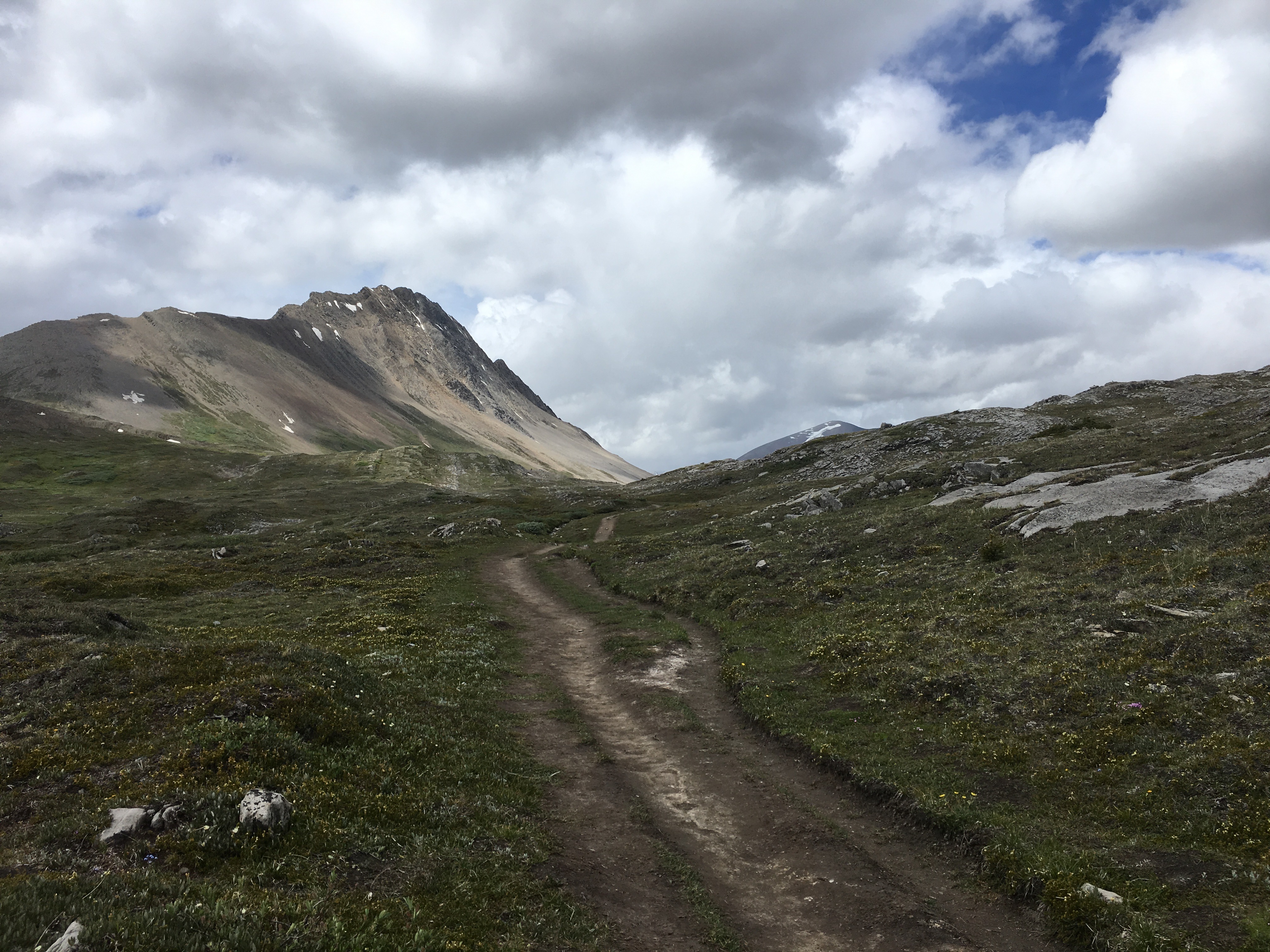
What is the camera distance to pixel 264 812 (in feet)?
37.8

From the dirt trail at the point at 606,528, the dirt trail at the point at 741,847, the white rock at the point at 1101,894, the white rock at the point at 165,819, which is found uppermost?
the dirt trail at the point at 606,528

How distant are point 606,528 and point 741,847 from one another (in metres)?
63.0

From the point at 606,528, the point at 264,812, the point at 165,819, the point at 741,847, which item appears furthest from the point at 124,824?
the point at 606,528

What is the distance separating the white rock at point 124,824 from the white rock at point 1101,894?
16.5 metres

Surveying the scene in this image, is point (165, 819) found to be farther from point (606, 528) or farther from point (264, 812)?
point (606, 528)

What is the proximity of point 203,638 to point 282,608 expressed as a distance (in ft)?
35.5

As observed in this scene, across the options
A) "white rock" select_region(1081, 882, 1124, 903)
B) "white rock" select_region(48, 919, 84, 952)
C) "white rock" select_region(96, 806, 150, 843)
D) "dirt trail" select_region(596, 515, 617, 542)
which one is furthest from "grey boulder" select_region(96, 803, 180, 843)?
"dirt trail" select_region(596, 515, 617, 542)

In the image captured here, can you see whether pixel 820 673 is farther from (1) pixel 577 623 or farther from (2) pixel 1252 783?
(1) pixel 577 623

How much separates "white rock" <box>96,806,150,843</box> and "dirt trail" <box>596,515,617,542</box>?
5651 cm

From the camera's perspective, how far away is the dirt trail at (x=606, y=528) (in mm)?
71688

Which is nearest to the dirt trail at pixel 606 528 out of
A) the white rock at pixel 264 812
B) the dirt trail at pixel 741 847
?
the dirt trail at pixel 741 847

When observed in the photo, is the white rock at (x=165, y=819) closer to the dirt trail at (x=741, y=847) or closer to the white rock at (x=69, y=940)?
the white rock at (x=69, y=940)

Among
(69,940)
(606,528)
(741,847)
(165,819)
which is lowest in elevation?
(741,847)

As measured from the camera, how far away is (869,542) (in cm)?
4212
